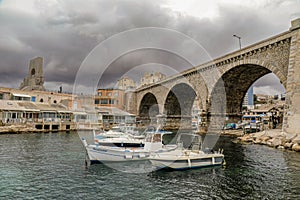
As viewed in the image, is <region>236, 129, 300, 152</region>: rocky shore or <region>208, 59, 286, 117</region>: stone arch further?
<region>208, 59, 286, 117</region>: stone arch

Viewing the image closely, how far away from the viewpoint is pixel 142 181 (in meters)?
11.3

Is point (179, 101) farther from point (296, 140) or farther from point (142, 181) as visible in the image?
point (142, 181)

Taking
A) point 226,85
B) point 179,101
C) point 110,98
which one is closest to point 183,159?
point 226,85

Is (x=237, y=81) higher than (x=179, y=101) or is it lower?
higher

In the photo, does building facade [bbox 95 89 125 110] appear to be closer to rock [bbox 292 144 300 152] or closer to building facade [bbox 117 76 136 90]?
building facade [bbox 117 76 136 90]

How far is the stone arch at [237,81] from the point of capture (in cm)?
3044

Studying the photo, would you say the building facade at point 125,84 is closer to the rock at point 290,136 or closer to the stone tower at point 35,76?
the stone tower at point 35,76

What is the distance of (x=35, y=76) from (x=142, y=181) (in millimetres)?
64765

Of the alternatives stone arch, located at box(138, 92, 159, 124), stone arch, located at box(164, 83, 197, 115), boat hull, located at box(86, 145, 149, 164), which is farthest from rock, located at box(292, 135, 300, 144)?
stone arch, located at box(138, 92, 159, 124)

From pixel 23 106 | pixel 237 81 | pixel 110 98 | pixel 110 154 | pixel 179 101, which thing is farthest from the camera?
pixel 110 98

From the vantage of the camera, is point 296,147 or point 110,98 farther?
point 110,98

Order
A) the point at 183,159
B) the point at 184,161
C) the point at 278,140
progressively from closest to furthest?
1. the point at 183,159
2. the point at 184,161
3. the point at 278,140

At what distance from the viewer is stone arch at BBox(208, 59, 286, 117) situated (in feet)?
99.9

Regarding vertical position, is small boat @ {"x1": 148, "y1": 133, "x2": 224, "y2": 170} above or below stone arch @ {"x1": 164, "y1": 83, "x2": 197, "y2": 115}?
below
